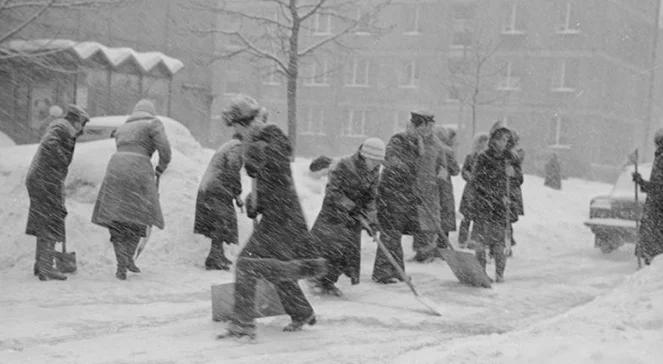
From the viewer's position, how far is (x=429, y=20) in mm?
44656

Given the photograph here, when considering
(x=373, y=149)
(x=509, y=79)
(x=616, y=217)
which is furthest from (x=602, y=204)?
(x=509, y=79)

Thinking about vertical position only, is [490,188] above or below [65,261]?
above

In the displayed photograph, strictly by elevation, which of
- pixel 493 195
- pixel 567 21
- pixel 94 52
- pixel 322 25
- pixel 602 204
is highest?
pixel 567 21

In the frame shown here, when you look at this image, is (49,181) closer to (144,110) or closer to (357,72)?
(144,110)

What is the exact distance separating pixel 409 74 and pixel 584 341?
40.4 meters

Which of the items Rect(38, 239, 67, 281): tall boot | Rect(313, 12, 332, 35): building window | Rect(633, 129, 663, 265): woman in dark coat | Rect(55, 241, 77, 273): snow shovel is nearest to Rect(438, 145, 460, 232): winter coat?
Rect(633, 129, 663, 265): woman in dark coat

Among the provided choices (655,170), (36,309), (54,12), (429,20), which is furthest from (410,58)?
(36,309)

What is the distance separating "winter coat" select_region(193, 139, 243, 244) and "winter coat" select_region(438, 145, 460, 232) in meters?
3.33

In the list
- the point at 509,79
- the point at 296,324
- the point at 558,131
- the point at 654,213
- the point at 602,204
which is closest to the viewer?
the point at 296,324

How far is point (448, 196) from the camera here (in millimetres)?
12914

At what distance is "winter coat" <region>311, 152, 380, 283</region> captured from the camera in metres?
8.73

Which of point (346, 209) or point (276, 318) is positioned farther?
point (346, 209)

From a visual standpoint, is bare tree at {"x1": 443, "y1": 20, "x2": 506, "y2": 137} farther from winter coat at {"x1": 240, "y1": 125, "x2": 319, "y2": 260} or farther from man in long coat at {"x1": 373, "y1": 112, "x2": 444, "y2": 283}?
winter coat at {"x1": 240, "y1": 125, "x2": 319, "y2": 260}

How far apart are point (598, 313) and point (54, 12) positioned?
2198 centimetres
